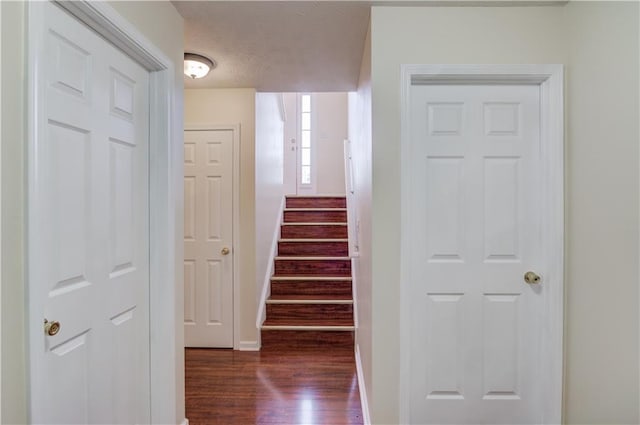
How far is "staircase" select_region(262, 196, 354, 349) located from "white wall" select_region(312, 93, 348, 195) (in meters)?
1.22

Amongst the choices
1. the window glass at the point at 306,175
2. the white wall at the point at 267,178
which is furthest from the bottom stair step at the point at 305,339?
the window glass at the point at 306,175

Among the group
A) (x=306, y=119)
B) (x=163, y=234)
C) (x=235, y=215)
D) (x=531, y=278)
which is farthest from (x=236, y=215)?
(x=306, y=119)

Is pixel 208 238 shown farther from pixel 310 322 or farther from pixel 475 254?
pixel 475 254

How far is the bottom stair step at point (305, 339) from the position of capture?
2.94 meters

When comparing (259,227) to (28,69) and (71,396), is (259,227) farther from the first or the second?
(28,69)

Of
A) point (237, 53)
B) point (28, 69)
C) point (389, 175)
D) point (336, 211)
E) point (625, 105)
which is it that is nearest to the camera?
point (28, 69)

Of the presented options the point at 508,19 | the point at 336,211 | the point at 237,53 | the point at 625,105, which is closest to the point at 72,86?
the point at 237,53

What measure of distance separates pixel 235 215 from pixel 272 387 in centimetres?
141

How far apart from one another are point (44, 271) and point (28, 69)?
0.58m

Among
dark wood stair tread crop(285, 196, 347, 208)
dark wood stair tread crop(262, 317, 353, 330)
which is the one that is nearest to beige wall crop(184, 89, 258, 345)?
dark wood stair tread crop(262, 317, 353, 330)

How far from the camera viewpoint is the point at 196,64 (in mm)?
2279

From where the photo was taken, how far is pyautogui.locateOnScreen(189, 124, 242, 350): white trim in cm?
292

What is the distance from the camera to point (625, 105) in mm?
1356

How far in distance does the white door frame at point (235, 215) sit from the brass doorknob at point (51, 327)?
1857 mm
